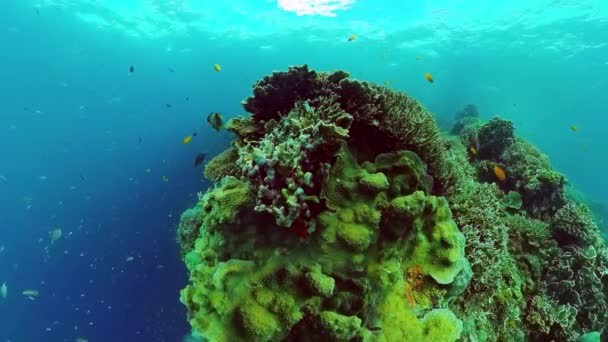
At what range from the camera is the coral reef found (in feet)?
10.2

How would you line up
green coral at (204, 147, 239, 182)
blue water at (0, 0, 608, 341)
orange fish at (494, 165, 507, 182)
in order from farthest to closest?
1. blue water at (0, 0, 608, 341)
2. orange fish at (494, 165, 507, 182)
3. green coral at (204, 147, 239, 182)

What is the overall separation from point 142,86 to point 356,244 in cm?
6746

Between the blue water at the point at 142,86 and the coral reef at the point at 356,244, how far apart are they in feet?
54.4

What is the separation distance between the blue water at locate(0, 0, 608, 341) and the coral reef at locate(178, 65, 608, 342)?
16586mm

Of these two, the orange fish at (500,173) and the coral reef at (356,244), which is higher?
the coral reef at (356,244)

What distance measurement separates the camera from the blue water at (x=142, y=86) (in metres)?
23.7

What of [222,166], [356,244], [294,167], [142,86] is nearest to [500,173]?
[356,244]

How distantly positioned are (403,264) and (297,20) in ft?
123

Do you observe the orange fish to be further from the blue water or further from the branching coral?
the blue water

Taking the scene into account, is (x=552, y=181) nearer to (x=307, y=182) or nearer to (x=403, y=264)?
(x=403, y=264)

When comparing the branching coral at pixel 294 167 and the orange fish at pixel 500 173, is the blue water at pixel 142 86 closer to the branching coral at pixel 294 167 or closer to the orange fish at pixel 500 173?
the orange fish at pixel 500 173

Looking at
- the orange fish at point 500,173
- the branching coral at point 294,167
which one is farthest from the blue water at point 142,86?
the branching coral at point 294,167

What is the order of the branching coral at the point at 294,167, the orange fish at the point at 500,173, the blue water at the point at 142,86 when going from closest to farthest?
the branching coral at the point at 294,167, the orange fish at the point at 500,173, the blue water at the point at 142,86

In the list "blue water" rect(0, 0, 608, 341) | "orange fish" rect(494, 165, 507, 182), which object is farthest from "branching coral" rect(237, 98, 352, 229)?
"blue water" rect(0, 0, 608, 341)
